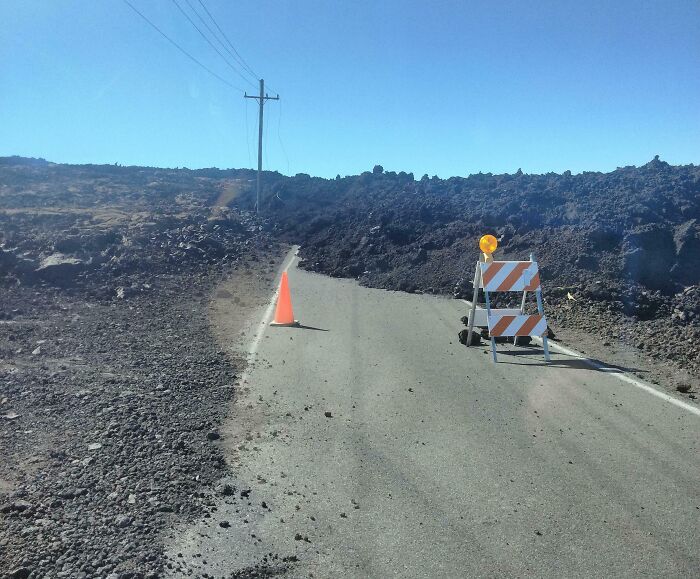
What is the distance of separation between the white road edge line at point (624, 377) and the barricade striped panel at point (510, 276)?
48.8 inches

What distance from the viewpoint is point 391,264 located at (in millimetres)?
19859

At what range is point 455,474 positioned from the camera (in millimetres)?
4789

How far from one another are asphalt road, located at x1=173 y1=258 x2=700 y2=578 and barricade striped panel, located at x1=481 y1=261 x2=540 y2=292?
121cm

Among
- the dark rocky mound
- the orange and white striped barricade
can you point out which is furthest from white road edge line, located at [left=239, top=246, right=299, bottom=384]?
the dark rocky mound

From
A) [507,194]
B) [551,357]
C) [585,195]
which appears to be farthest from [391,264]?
[551,357]

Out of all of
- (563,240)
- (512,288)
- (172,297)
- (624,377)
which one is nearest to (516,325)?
(512,288)

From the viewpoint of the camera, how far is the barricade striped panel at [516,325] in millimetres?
8758

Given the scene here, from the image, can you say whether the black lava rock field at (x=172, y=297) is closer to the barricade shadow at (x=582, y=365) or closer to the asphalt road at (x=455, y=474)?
the asphalt road at (x=455, y=474)

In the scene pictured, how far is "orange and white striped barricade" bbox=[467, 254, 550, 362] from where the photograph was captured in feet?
28.8

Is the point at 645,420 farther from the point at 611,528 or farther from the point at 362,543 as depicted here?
the point at 362,543

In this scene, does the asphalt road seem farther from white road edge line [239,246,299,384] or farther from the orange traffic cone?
the orange traffic cone

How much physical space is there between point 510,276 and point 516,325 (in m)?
0.76

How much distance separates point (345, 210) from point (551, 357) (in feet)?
88.5

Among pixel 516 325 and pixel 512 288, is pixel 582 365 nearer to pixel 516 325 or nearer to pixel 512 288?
pixel 516 325
